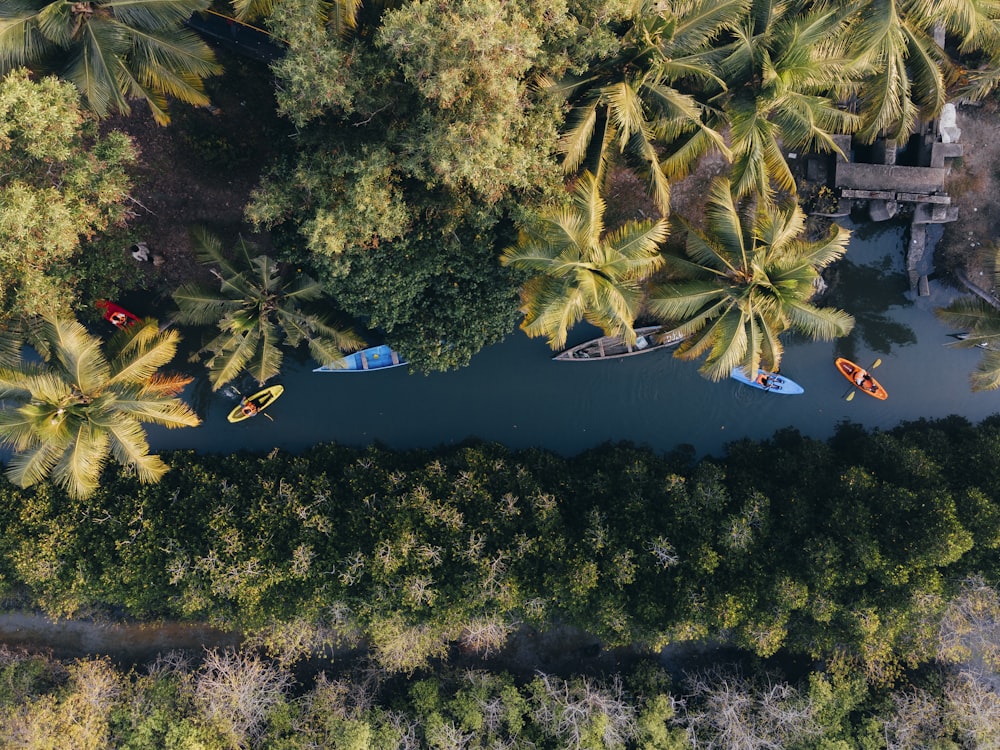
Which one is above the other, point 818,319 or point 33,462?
point 818,319

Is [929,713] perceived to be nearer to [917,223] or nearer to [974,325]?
[974,325]

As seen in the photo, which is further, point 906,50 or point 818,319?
point 906,50

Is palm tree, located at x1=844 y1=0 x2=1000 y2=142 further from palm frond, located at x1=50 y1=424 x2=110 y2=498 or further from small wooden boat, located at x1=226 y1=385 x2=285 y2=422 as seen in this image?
palm frond, located at x1=50 y1=424 x2=110 y2=498

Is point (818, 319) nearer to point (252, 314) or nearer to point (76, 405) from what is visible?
point (252, 314)

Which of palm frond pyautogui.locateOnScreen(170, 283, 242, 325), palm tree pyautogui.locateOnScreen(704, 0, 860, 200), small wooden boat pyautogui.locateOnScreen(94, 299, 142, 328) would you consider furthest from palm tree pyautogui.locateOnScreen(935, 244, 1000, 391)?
small wooden boat pyautogui.locateOnScreen(94, 299, 142, 328)

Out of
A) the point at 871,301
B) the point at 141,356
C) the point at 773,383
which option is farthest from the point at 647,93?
the point at 141,356
